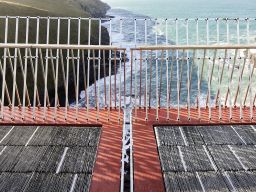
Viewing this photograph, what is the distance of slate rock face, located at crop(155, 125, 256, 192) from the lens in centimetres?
585

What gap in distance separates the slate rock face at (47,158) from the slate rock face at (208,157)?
1.25m

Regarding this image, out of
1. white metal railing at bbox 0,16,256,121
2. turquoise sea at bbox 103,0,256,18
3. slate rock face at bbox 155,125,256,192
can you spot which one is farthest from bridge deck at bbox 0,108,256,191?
turquoise sea at bbox 103,0,256,18

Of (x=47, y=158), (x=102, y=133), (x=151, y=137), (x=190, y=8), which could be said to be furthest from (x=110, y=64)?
(x=190, y=8)

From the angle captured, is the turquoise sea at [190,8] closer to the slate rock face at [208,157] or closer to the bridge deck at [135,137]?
the bridge deck at [135,137]

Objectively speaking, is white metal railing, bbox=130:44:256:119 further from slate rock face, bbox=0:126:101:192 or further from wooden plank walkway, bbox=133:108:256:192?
slate rock face, bbox=0:126:101:192

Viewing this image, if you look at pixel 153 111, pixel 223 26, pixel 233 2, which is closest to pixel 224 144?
pixel 153 111

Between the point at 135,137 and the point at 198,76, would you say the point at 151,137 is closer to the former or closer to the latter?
the point at 135,137

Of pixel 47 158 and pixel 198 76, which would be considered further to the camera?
pixel 198 76

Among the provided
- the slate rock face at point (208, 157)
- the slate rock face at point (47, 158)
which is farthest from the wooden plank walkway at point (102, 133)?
the slate rock face at point (208, 157)

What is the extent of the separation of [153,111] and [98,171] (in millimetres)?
2540

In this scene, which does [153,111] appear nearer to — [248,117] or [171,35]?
[248,117]

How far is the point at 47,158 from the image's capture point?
256 inches

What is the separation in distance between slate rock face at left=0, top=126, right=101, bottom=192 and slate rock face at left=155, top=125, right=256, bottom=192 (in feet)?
4.09

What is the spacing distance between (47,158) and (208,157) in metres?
2.62
